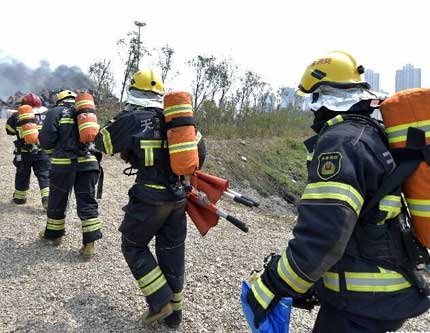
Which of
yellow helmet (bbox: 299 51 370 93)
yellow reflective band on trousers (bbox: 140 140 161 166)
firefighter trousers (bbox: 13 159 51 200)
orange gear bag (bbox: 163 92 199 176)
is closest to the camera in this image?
yellow helmet (bbox: 299 51 370 93)

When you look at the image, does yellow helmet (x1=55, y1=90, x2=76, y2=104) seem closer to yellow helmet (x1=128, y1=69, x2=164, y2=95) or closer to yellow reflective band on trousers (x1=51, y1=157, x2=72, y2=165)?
yellow reflective band on trousers (x1=51, y1=157, x2=72, y2=165)

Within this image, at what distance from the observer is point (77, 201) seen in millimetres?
4992

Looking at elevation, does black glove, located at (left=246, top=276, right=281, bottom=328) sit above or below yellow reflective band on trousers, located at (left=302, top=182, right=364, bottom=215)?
below

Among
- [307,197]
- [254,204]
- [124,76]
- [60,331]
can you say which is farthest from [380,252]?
[124,76]

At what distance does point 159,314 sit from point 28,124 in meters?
4.22

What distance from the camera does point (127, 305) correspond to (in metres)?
3.80

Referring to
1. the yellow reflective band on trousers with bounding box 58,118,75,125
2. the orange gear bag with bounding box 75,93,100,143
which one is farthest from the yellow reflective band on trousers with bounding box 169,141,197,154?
the yellow reflective band on trousers with bounding box 58,118,75,125

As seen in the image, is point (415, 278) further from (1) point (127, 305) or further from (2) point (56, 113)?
(2) point (56, 113)

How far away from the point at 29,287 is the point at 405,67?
32.3 ft

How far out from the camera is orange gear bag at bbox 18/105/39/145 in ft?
20.8

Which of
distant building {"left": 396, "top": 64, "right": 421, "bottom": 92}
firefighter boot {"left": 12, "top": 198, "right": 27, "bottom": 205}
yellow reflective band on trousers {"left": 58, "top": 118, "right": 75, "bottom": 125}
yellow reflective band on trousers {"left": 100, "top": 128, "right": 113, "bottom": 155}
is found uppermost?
distant building {"left": 396, "top": 64, "right": 421, "bottom": 92}

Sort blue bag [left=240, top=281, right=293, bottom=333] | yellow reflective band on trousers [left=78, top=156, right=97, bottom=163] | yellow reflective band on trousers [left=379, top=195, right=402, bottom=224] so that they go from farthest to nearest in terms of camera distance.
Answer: yellow reflective band on trousers [left=78, top=156, right=97, bottom=163], blue bag [left=240, top=281, right=293, bottom=333], yellow reflective band on trousers [left=379, top=195, right=402, bottom=224]

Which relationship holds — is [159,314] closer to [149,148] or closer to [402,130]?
[149,148]

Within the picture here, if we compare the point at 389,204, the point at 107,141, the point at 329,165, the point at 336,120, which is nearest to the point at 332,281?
the point at 389,204
